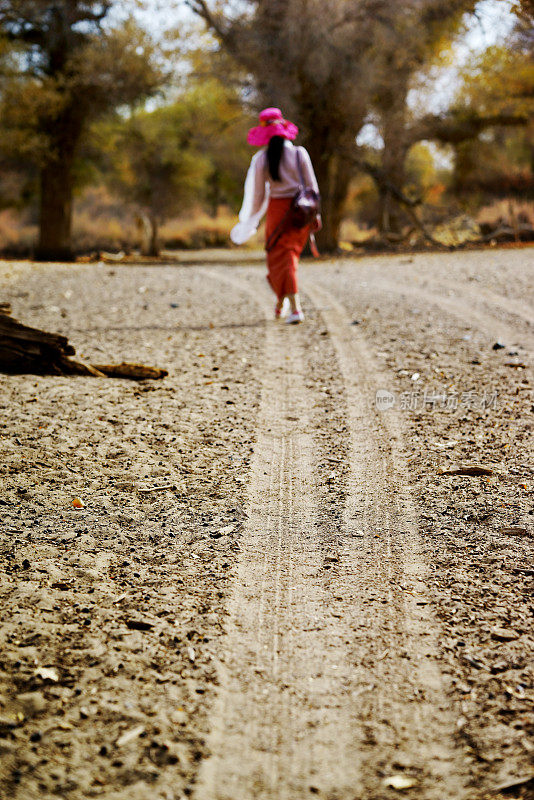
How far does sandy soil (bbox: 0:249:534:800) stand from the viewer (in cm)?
220

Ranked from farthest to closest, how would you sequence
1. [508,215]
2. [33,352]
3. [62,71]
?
[508,215]
[62,71]
[33,352]

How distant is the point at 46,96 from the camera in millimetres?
17750

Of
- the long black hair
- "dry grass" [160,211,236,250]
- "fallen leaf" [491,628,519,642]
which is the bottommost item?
"fallen leaf" [491,628,519,642]

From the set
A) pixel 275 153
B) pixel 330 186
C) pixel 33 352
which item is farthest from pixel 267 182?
pixel 330 186

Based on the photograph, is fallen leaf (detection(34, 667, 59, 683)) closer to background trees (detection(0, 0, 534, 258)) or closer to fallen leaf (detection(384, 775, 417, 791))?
fallen leaf (detection(384, 775, 417, 791))

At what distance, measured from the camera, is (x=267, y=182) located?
916 centimetres

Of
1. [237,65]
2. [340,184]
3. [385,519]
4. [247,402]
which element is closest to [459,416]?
[247,402]

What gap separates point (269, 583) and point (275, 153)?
6.61 m

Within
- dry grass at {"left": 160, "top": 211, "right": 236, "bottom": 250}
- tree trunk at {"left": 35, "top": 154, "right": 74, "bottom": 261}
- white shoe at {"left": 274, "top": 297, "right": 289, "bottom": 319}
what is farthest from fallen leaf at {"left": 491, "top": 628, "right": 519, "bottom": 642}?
dry grass at {"left": 160, "top": 211, "right": 236, "bottom": 250}

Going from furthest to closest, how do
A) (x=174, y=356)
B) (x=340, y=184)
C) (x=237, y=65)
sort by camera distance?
(x=340, y=184) < (x=237, y=65) < (x=174, y=356)

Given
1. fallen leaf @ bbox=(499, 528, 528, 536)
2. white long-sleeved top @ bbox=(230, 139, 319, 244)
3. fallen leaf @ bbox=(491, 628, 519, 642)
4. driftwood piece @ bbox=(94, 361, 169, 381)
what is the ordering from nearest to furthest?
fallen leaf @ bbox=(491, 628, 519, 642) < fallen leaf @ bbox=(499, 528, 528, 536) < driftwood piece @ bbox=(94, 361, 169, 381) < white long-sleeved top @ bbox=(230, 139, 319, 244)

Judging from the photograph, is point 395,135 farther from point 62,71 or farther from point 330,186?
point 62,71

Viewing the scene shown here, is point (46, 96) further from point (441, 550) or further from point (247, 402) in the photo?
point (441, 550)

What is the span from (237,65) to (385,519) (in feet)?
62.0
